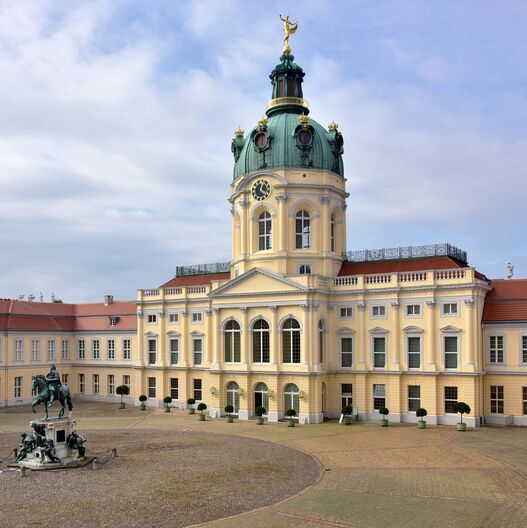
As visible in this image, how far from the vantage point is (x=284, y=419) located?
2199 inches

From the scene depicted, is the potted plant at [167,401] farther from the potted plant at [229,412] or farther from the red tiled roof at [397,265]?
the red tiled roof at [397,265]

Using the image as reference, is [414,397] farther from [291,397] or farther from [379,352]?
[291,397]

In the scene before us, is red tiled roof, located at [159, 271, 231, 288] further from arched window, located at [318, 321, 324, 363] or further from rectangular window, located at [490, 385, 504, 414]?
rectangular window, located at [490, 385, 504, 414]

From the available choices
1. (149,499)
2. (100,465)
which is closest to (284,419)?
(100,465)

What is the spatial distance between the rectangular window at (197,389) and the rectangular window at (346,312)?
1655cm

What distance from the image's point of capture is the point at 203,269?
71.1 meters

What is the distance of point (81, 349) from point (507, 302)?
49.6 metres

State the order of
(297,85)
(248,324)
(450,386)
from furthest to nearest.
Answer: (297,85)
(248,324)
(450,386)

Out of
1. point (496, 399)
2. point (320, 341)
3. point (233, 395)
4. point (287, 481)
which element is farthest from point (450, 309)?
point (287, 481)

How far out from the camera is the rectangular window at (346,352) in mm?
57406

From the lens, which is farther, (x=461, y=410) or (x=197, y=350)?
(x=197, y=350)

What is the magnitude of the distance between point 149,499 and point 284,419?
2777cm

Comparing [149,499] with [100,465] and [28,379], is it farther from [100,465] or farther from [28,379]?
[28,379]

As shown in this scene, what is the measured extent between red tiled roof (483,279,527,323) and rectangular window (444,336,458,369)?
3187 millimetres
